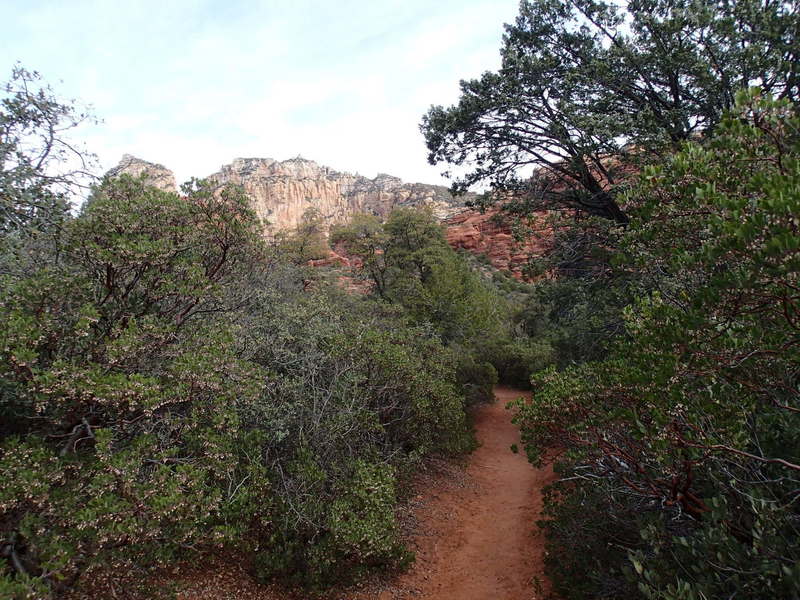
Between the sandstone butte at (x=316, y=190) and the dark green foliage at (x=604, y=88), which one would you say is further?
the sandstone butte at (x=316, y=190)

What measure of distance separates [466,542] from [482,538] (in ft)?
1.10

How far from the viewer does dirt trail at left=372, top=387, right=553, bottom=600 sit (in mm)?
5914

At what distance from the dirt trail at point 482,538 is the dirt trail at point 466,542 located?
0.01 meters

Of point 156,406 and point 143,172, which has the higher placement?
point 143,172

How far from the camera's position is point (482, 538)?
7348 mm

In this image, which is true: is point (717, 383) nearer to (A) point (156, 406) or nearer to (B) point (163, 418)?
(A) point (156, 406)

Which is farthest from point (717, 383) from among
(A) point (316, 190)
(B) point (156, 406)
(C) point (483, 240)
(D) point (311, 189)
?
(A) point (316, 190)

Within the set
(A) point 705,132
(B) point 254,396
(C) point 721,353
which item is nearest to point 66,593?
(B) point 254,396

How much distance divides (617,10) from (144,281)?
9245 millimetres

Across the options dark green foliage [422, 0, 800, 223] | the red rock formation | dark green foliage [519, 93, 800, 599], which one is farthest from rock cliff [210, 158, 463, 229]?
dark green foliage [519, 93, 800, 599]

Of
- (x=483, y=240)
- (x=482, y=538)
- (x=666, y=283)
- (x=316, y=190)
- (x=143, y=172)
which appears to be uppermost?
(x=316, y=190)

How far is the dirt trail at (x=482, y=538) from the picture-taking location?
19.4 ft

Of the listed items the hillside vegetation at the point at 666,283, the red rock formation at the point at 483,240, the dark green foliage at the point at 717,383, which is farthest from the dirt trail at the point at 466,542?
the red rock formation at the point at 483,240

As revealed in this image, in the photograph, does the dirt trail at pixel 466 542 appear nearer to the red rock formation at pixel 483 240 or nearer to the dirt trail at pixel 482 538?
the dirt trail at pixel 482 538
